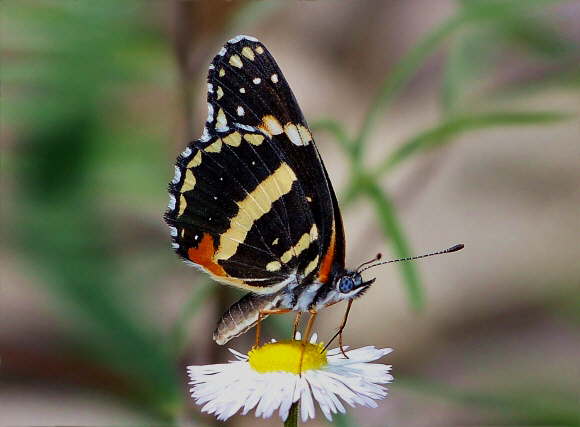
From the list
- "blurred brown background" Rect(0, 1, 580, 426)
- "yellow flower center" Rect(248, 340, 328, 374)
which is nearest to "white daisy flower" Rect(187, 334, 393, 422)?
"yellow flower center" Rect(248, 340, 328, 374)

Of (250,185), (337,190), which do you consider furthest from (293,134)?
(337,190)

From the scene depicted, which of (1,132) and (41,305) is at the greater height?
(1,132)

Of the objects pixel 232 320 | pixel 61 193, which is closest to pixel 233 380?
pixel 232 320

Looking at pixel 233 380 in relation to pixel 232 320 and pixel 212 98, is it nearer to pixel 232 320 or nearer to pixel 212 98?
pixel 232 320

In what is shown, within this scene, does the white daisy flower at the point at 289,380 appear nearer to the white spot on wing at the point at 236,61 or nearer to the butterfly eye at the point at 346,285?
the butterfly eye at the point at 346,285

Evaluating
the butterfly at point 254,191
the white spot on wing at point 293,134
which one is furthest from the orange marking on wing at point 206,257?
the white spot on wing at point 293,134

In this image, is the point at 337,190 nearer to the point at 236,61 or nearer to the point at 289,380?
the point at 236,61
